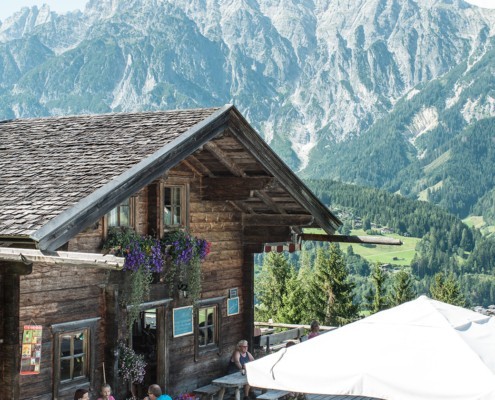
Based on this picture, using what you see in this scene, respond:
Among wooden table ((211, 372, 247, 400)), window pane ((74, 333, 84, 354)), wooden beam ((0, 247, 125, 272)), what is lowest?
wooden table ((211, 372, 247, 400))

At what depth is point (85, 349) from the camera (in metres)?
11.2

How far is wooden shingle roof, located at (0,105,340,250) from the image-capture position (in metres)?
9.44

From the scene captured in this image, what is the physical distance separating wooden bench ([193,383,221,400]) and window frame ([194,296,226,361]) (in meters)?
0.54

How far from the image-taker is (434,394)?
7.43 m

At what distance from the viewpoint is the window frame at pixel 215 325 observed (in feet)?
45.7

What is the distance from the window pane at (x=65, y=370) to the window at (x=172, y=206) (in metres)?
3.03

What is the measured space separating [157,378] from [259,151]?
13.1 ft

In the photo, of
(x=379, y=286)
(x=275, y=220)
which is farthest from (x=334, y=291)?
(x=275, y=220)

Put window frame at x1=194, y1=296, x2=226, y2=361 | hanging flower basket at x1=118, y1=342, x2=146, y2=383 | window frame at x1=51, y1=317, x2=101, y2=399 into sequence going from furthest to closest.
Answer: window frame at x1=194, y1=296, x2=226, y2=361, hanging flower basket at x1=118, y1=342, x2=146, y2=383, window frame at x1=51, y1=317, x2=101, y2=399

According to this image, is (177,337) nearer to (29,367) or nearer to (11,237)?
(29,367)

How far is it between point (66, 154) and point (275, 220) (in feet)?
16.7

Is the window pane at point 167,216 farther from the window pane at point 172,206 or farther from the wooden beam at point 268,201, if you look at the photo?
the wooden beam at point 268,201

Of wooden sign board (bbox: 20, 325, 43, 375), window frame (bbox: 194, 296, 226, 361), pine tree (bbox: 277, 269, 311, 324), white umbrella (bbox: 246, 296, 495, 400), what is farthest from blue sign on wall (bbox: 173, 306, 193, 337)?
pine tree (bbox: 277, 269, 311, 324)

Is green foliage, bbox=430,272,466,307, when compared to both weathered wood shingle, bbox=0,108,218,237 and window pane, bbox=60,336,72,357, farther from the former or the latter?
window pane, bbox=60,336,72,357
